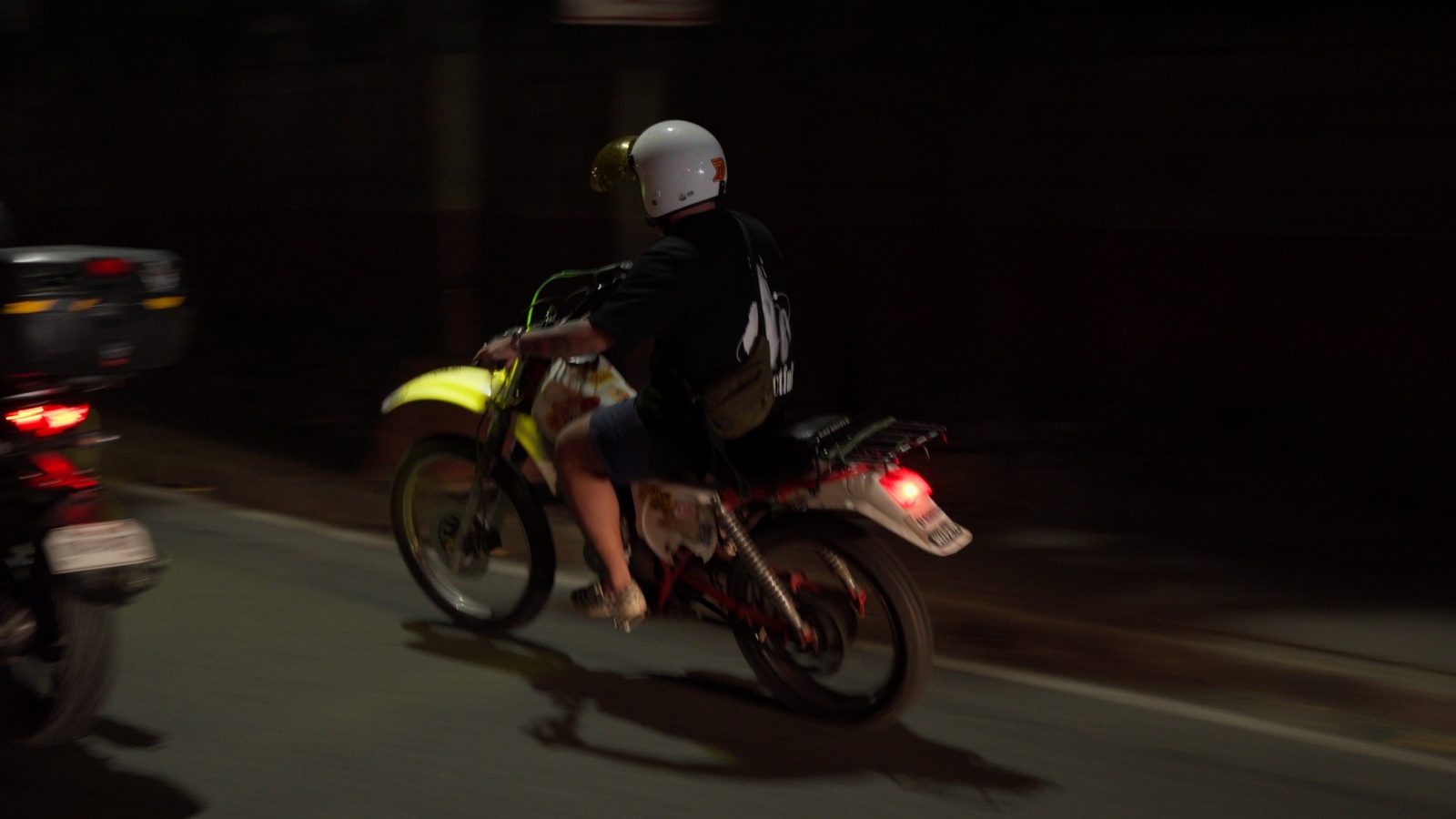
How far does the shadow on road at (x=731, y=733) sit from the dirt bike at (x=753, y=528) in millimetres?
110

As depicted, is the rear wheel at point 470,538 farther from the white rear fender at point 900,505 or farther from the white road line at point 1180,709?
the white rear fender at point 900,505

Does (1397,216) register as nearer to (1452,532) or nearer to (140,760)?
(1452,532)

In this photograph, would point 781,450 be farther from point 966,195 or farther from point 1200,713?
point 966,195

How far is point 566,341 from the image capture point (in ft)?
14.3

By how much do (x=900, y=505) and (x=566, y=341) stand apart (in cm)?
111

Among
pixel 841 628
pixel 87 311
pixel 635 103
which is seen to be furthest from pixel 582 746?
pixel 635 103

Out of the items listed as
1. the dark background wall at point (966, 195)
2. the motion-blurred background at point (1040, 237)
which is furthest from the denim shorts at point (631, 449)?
the dark background wall at point (966, 195)

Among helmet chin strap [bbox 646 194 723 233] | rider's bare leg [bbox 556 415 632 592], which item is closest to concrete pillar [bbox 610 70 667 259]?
helmet chin strap [bbox 646 194 723 233]

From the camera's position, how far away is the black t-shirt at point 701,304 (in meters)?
4.19

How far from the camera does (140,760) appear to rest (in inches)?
162

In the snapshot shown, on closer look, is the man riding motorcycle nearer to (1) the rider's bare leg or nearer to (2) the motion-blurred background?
(1) the rider's bare leg

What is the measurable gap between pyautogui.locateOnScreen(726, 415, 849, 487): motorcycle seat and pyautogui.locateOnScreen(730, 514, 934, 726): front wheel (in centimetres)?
17

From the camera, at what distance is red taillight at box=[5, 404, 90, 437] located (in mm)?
3898

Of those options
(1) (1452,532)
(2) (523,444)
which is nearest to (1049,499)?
(1) (1452,532)
